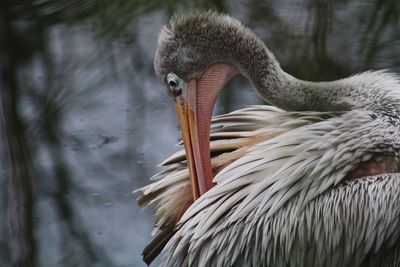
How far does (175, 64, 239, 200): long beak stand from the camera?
412cm

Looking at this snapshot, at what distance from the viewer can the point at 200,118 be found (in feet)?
13.8

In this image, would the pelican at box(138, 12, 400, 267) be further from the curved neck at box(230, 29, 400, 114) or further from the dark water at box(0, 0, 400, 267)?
the dark water at box(0, 0, 400, 267)

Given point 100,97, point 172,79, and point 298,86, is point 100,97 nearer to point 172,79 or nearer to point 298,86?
point 172,79

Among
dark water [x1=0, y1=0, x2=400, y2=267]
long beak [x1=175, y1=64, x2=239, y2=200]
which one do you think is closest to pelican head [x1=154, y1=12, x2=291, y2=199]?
long beak [x1=175, y1=64, x2=239, y2=200]

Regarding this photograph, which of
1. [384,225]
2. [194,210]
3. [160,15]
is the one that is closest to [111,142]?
[160,15]

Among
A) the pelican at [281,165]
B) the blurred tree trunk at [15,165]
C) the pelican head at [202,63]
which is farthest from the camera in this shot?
the blurred tree trunk at [15,165]

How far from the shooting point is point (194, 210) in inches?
157

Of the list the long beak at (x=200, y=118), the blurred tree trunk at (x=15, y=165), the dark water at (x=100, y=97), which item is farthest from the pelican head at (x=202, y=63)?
the blurred tree trunk at (x=15, y=165)

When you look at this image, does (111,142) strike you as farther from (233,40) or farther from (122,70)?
(233,40)

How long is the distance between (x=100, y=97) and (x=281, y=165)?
2.22 metres

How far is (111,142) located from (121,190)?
0.41 m

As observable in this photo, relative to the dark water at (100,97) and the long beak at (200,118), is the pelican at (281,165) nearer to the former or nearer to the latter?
the long beak at (200,118)

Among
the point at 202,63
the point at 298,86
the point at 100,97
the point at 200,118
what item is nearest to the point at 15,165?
the point at 100,97

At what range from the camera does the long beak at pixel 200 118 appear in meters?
4.12
